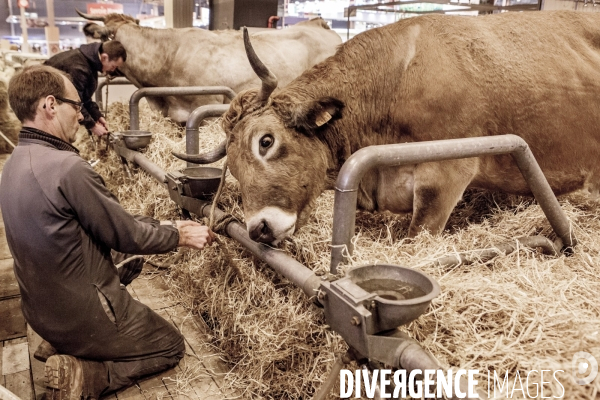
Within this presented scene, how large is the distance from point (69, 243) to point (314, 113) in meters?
1.59

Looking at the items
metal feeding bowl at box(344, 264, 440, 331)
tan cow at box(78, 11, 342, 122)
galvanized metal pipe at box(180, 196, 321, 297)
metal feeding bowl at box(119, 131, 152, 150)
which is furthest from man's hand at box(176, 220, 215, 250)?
tan cow at box(78, 11, 342, 122)

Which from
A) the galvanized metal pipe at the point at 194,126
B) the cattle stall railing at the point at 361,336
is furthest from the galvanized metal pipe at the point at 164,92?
the cattle stall railing at the point at 361,336

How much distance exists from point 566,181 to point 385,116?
1.43m

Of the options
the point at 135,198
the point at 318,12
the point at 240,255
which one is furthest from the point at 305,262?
the point at 318,12

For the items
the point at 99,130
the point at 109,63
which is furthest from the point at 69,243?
the point at 109,63

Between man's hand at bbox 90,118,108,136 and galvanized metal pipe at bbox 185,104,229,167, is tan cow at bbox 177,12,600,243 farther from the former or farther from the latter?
man's hand at bbox 90,118,108,136

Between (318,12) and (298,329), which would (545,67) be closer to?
(298,329)

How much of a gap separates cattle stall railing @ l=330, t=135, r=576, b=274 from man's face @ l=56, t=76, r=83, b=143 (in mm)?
1698

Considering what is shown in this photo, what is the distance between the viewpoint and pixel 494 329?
203 centimetres

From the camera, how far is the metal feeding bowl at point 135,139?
17.2 feet

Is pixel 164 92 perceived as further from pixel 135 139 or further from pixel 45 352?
pixel 45 352

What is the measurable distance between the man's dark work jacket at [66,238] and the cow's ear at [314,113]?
101 cm

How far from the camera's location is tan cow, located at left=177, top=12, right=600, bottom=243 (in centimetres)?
311

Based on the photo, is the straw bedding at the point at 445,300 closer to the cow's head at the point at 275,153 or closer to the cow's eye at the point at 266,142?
the cow's head at the point at 275,153
